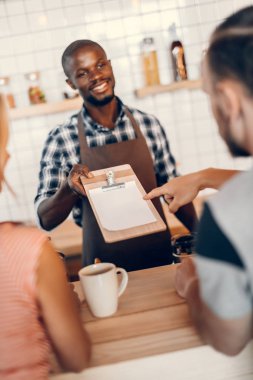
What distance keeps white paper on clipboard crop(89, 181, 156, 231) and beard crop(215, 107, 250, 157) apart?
48cm

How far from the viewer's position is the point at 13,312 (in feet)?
2.77

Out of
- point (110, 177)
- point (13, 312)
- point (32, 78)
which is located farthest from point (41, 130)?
point (13, 312)

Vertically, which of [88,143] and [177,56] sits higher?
[177,56]

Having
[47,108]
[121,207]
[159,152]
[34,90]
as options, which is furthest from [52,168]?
[34,90]

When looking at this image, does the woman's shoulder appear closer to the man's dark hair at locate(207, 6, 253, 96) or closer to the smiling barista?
the man's dark hair at locate(207, 6, 253, 96)

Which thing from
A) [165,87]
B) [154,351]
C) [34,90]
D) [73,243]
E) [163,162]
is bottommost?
[73,243]

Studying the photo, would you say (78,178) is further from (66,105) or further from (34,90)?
(34,90)

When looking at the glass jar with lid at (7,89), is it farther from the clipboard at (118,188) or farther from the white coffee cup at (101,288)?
the white coffee cup at (101,288)

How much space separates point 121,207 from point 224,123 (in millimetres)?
608

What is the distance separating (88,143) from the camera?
1944 mm

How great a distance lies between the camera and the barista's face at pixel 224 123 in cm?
74

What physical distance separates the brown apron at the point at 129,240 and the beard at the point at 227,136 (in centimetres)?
108

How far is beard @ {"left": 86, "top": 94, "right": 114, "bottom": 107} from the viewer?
186cm

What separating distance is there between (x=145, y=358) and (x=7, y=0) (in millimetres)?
2602
